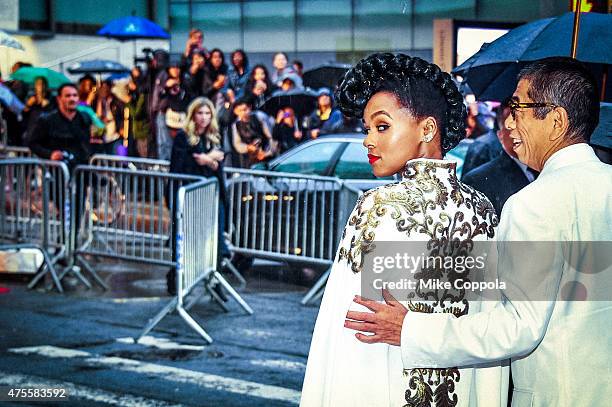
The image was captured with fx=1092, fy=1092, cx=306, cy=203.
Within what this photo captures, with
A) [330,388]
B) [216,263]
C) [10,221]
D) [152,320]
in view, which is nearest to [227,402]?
[152,320]

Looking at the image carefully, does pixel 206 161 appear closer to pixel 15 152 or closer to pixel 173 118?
pixel 15 152

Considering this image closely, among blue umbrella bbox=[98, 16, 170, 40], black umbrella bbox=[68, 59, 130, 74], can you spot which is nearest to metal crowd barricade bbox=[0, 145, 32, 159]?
blue umbrella bbox=[98, 16, 170, 40]

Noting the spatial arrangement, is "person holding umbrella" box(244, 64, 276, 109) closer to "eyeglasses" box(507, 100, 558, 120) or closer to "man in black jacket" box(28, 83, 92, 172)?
"man in black jacket" box(28, 83, 92, 172)

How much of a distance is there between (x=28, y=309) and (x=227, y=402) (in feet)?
11.8

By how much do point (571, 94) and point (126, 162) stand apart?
11.5 metres

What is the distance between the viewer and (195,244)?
9.31 meters

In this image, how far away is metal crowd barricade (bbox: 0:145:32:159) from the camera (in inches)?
546

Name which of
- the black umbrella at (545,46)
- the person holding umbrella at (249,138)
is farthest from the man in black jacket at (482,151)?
the person holding umbrella at (249,138)

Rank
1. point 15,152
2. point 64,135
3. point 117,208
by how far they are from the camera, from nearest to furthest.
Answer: point 117,208, point 64,135, point 15,152

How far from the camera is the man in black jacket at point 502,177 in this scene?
19.5 ft

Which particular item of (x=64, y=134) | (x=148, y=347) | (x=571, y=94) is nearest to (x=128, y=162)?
(x=64, y=134)

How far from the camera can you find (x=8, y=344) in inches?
331

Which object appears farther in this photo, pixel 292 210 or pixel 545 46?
pixel 292 210

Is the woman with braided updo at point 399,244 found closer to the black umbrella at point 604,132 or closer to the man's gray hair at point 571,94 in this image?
the man's gray hair at point 571,94
